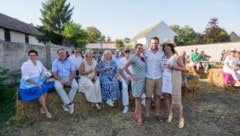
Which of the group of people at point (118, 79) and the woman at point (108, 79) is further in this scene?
the woman at point (108, 79)

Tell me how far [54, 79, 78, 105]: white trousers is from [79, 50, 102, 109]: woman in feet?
0.86

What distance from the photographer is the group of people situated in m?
6.62

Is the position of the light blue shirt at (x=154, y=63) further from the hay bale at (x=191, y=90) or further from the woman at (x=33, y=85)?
the hay bale at (x=191, y=90)

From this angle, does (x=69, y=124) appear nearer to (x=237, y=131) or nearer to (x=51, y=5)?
(x=237, y=131)

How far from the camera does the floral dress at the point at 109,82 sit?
8141 millimetres

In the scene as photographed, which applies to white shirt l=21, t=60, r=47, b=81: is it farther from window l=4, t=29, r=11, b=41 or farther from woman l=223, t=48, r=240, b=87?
window l=4, t=29, r=11, b=41

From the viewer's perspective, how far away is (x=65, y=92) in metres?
7.74

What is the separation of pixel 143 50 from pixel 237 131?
2.64 metres

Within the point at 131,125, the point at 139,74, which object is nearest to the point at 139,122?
the point at 131,125

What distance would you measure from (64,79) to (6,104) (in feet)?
7.99

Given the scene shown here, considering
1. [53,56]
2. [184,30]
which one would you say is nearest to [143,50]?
[53,56]

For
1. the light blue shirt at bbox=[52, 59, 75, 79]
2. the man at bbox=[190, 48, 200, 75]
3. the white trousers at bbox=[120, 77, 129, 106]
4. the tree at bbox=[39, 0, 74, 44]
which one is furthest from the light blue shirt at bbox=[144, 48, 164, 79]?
the tree at bbox=[39, 0, 74, 44]

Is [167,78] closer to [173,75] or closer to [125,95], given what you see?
[173,75]

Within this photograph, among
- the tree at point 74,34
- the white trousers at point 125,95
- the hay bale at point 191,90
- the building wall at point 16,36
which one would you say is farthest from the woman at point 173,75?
the tree at point 74,34
